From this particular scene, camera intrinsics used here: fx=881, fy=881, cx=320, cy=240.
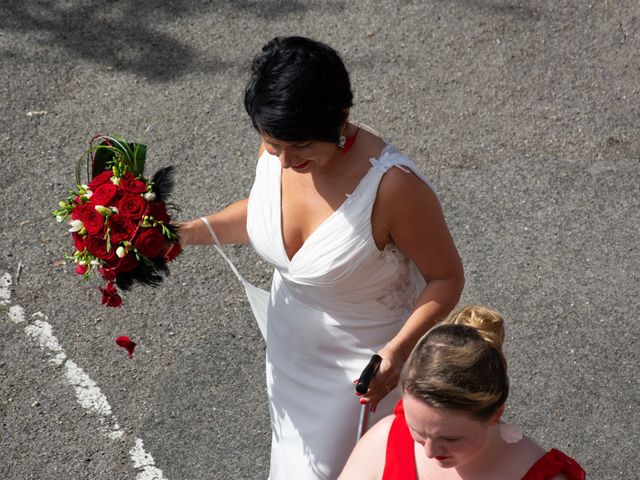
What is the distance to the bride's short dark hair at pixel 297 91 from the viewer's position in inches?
108

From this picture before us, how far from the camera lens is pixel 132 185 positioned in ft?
10.6

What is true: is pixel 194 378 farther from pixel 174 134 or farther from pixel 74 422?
pixel 174 134

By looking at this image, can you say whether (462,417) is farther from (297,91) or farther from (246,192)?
(246,192)

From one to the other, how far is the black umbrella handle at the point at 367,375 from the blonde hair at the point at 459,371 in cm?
49

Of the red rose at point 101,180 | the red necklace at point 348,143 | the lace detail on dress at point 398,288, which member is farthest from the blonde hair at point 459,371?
the red rose at point 101,180

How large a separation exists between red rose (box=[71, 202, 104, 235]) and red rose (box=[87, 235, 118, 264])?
0.08 ft

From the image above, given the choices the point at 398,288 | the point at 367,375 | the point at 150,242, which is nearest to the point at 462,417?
the point at 367,375

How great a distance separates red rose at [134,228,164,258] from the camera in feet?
10.2

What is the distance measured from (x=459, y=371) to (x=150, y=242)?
4.39ft

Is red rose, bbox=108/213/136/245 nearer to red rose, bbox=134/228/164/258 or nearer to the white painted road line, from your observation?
red rose, bbox=134/228/164/258

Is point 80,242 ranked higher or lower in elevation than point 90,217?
lower

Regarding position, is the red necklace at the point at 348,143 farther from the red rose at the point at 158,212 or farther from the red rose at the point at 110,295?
the red rose at the point at 110,295

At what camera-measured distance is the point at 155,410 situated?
4.62 m

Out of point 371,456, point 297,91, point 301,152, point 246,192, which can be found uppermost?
point 297,91
